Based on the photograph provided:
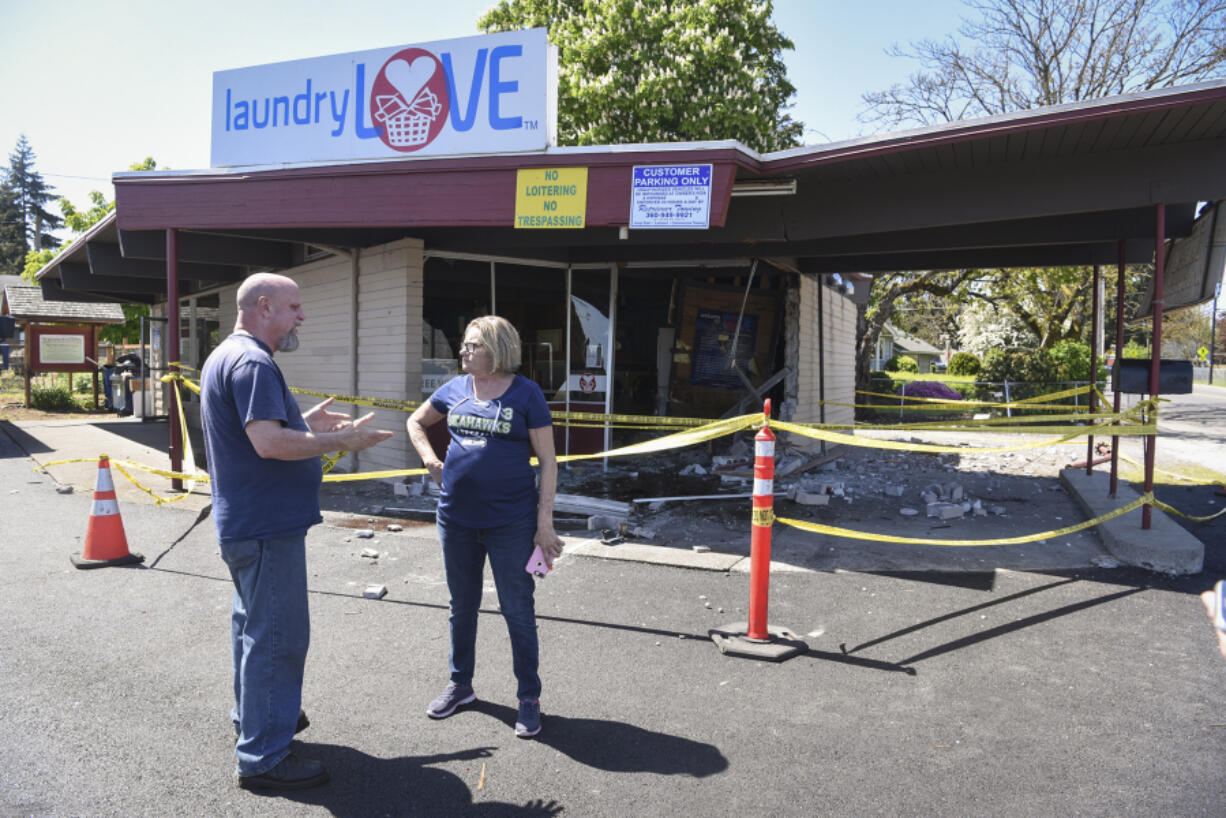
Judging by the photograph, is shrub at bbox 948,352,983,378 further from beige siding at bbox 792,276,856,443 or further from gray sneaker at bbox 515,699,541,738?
gray sneaker at bbox 515,699,541,738

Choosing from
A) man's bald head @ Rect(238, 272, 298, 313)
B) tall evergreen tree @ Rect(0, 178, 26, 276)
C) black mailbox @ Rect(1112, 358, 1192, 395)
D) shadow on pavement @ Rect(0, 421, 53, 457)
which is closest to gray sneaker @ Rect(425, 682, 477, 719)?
man's bald head @ Rect(238, 272, 298, 313)

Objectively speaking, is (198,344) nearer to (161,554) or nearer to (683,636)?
(161,554)

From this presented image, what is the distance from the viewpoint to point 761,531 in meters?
4.26

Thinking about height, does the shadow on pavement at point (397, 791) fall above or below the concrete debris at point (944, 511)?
below

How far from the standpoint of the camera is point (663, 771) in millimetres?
3076

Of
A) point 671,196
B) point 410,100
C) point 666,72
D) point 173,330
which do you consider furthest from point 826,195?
point 666,72

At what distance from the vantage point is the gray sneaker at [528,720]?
333 cm

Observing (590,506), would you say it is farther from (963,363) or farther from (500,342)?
(963,363)

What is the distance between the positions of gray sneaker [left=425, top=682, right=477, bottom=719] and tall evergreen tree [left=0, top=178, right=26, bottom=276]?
92.4 metres

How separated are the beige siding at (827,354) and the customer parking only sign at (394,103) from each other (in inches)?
221

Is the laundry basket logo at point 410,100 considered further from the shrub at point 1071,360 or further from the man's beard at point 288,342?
the shrub at point 1071,360

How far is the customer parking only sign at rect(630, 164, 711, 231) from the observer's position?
7.15 meters

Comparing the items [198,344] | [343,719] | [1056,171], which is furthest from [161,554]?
[198,344]

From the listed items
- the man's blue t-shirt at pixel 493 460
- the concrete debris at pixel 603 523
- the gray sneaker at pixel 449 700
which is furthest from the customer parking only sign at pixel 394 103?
the gray sneaker at pixel 449 700
